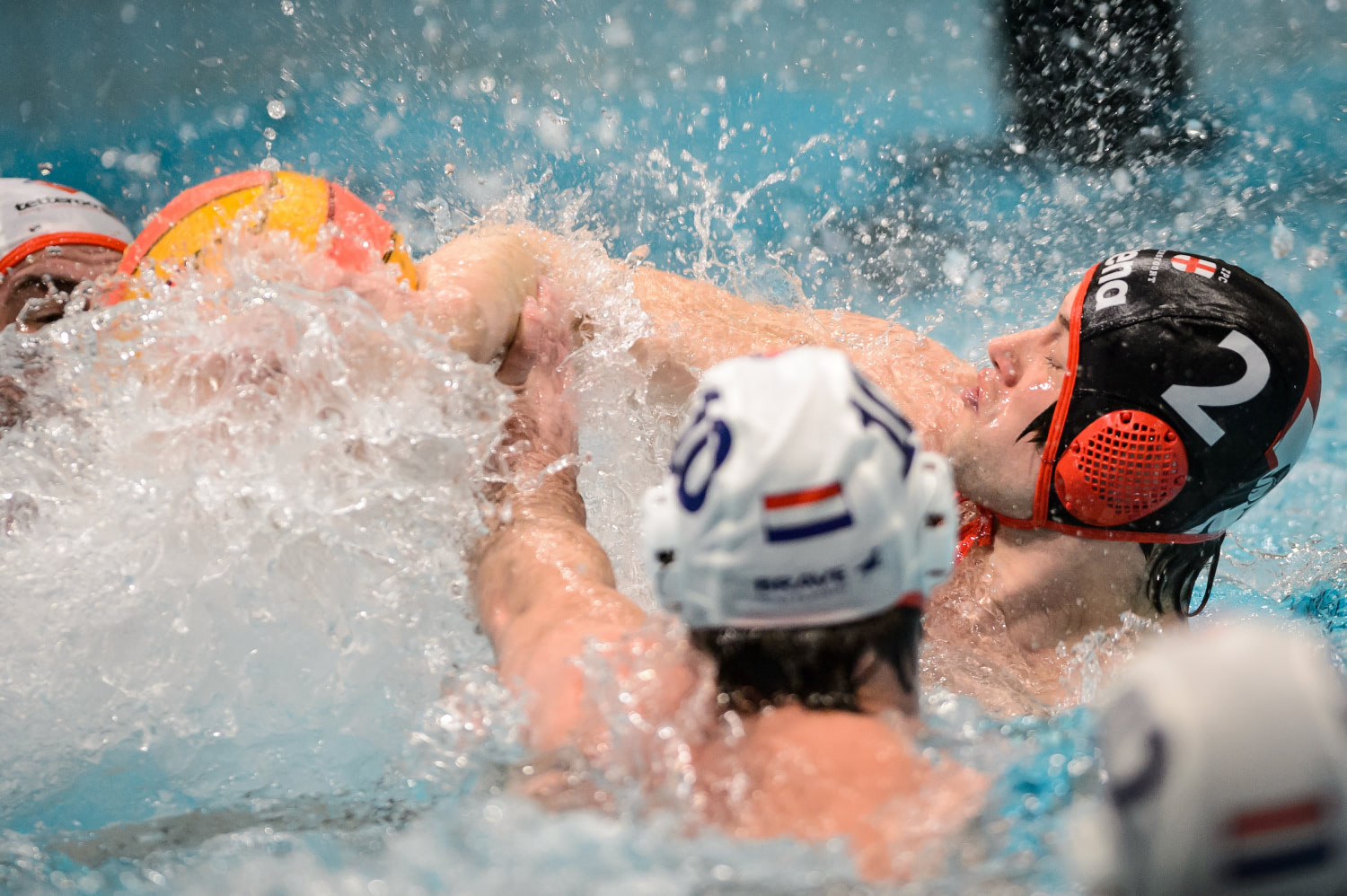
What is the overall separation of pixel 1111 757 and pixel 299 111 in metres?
6.45

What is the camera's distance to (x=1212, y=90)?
5770 millimetres

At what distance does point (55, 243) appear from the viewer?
10.1 ft

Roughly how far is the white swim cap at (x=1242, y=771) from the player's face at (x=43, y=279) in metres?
2.95

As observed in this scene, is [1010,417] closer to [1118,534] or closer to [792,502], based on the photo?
[1118,534]

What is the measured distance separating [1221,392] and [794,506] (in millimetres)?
1535

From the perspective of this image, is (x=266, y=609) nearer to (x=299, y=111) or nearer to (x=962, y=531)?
(x=962, y=531)

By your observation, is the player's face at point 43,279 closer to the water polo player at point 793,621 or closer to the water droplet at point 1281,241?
the water polo player at point 793,621

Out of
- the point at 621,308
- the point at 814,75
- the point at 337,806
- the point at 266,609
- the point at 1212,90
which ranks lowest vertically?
the point at 337,806

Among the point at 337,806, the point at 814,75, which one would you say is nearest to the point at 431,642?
the point at 337,806

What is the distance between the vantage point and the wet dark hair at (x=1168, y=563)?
252cm

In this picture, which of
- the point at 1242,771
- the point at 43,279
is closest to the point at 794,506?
the point at 1242,771

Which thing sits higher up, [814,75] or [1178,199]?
[814,75]

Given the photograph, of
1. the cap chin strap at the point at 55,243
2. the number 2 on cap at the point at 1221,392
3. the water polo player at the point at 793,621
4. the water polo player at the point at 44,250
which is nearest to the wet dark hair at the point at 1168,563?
the number 2 on cap at the point at 1221,392

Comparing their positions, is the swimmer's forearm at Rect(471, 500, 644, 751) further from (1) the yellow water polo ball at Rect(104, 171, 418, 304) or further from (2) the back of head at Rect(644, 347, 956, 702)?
(1) the yellow water polo ball at Rect(104, 171, 418, 304)
